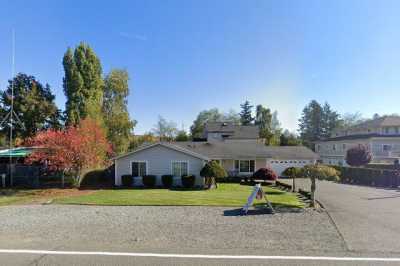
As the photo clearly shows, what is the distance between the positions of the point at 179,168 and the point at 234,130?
79.8 ft

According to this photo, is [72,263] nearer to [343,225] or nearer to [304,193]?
[343,225]

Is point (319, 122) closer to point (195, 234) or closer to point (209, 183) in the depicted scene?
point (209, 183)

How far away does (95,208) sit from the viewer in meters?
13.3

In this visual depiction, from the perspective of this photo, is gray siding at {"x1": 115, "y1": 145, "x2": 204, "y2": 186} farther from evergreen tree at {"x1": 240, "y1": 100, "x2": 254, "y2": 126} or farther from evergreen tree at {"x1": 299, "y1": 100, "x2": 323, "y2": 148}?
evergreen tree at {"x1": 299, "y1": 100, "x2": 323, "y2": 148}

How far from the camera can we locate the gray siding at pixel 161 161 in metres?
23.5

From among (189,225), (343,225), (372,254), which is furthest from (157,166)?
(372,254)

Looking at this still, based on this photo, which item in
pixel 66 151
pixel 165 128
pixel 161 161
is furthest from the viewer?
pixel 165 128

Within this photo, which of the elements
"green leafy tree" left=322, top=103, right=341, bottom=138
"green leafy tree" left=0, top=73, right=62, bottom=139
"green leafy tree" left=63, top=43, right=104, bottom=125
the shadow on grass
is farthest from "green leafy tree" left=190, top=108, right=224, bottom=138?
the shadow on grass

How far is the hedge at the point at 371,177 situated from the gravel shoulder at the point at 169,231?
1748cm

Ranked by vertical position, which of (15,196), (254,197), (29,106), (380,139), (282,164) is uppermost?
(29,106)

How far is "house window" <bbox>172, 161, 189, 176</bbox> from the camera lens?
23.5m

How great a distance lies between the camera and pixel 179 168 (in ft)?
77.2

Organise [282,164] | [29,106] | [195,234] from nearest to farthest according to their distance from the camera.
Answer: [195,234], [29,106], [282,164]

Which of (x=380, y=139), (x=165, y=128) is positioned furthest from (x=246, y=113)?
(x=380, y=139)
